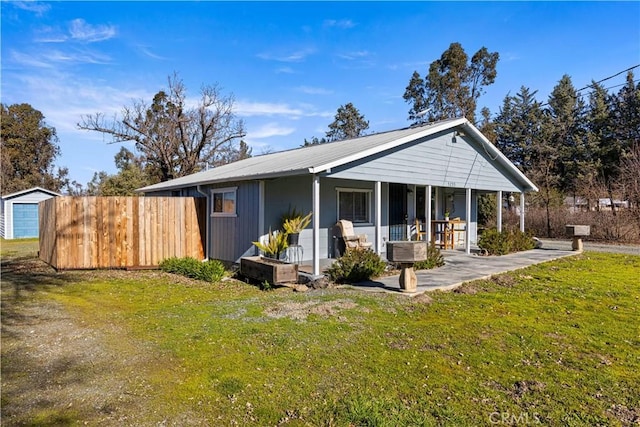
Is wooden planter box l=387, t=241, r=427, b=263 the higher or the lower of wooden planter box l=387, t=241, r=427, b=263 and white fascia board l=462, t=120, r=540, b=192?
the lower

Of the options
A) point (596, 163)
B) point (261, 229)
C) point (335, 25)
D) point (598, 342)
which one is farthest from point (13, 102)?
point (596, 163)

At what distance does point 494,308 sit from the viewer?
603 cm

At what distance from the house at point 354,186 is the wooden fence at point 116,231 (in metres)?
1.02

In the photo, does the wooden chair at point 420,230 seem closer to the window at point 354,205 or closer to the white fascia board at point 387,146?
the window at point 354,205

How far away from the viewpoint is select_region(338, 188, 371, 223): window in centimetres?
1120

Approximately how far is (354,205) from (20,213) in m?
23.5

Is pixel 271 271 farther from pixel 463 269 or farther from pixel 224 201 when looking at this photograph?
pixel 463 269

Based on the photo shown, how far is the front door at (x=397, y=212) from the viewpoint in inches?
490

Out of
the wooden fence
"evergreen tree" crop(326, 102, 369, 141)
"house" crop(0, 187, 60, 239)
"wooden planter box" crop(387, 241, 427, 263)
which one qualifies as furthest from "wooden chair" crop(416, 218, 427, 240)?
"evergreen tree" crop(326, 102, 369, 141)

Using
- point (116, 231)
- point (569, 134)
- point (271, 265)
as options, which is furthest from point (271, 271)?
point (569, 134)

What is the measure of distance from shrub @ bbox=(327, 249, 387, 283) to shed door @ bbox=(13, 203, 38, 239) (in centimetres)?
2474

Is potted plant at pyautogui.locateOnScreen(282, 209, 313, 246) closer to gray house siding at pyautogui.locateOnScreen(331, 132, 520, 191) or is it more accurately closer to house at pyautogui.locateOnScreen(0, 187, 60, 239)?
gray house siding at pyautogui.locateOnScreen(331, 132, 520, 191)

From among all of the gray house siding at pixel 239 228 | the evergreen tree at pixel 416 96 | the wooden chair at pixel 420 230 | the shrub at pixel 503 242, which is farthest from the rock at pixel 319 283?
the evergreen tree at pixel 416 96

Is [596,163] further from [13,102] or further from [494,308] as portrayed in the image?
[13,102]
